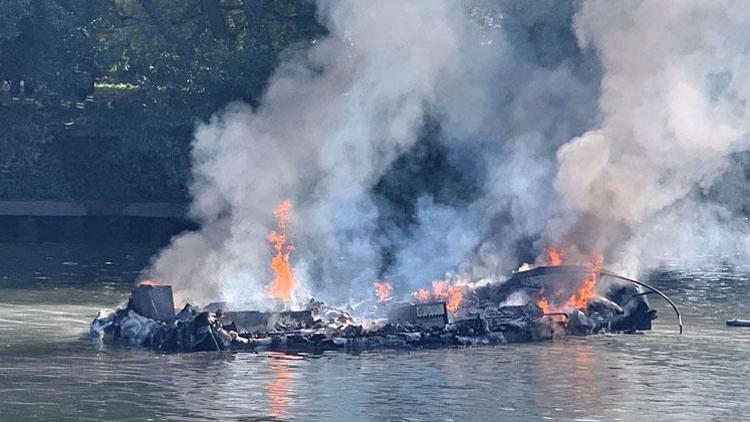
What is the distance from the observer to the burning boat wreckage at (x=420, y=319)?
54812 mm

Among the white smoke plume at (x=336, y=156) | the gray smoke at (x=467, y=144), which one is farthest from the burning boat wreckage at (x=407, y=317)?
the white smoke plume at (x=336, y=156)

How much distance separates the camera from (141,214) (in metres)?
98.4

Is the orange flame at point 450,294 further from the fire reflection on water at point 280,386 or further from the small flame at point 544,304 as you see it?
the fire reflection on water at point 280,386

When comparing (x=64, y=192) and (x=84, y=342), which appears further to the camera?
(x=64, y=192)

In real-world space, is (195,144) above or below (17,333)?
above

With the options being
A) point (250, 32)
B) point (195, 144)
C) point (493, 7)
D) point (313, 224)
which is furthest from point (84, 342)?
point (250, 32)

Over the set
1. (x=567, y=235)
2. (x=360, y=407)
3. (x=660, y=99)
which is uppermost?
(x=660, y=99)

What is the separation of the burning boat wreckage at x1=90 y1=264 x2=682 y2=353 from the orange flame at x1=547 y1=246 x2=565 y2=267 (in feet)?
4.66

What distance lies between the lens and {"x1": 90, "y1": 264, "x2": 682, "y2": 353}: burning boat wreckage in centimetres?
5481

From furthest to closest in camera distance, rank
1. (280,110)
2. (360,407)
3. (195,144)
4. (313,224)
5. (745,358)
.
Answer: (195,144), (280,110), (313,224), (745,358), (360,407)

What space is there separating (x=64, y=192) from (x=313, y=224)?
33316 mm

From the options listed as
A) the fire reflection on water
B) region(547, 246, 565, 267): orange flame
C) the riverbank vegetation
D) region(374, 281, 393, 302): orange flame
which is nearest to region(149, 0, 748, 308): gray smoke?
region(547, 246, 565, 267): orange flame

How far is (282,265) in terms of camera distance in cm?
6147

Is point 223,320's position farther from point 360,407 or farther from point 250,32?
point 250,32
